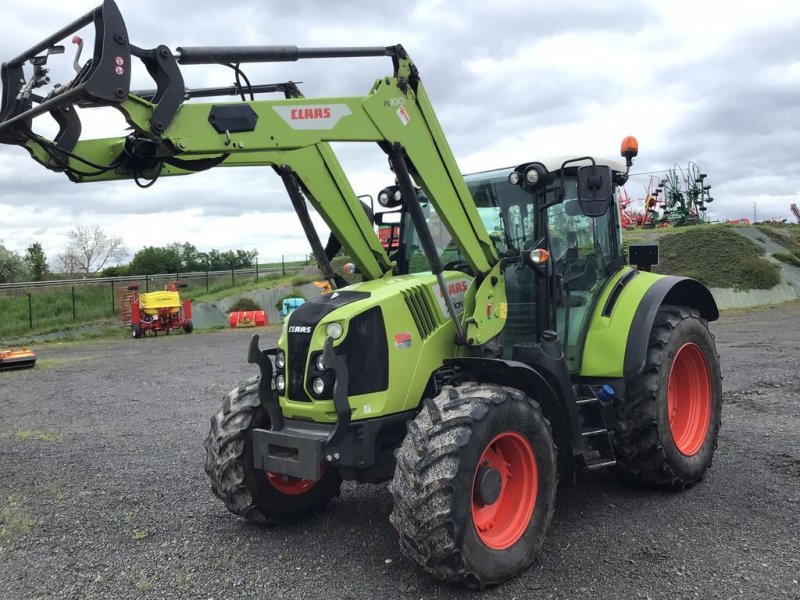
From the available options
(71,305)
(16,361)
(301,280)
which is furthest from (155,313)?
(301,280)

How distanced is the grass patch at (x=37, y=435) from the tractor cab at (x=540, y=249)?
16.9 feet

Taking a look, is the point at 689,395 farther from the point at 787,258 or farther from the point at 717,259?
the point at 787,258

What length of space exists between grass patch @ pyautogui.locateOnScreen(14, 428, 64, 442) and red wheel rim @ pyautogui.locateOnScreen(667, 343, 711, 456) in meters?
6.56

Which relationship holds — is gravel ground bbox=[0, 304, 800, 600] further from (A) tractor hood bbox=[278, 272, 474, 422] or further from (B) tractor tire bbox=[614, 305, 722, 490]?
(A) tractor hood bbox=[278, 272, 474, 422]

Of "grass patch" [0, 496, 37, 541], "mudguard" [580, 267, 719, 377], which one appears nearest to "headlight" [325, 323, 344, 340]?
"mudguard" [580, 267, 719, 377]

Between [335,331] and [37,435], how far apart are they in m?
5.77

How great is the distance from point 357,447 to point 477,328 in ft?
3.74

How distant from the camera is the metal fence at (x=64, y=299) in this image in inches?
1069

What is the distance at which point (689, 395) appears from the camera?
5.88 m

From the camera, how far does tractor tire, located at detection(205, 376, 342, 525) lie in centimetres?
453

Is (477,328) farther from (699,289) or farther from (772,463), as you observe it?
(772,463)

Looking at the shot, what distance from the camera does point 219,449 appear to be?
4578 mm

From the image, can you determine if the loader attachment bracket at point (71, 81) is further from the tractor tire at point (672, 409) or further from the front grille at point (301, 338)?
the tractor tire at point (672, 409)

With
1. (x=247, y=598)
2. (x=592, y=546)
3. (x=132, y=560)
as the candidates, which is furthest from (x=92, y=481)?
(x=592, y=546)
